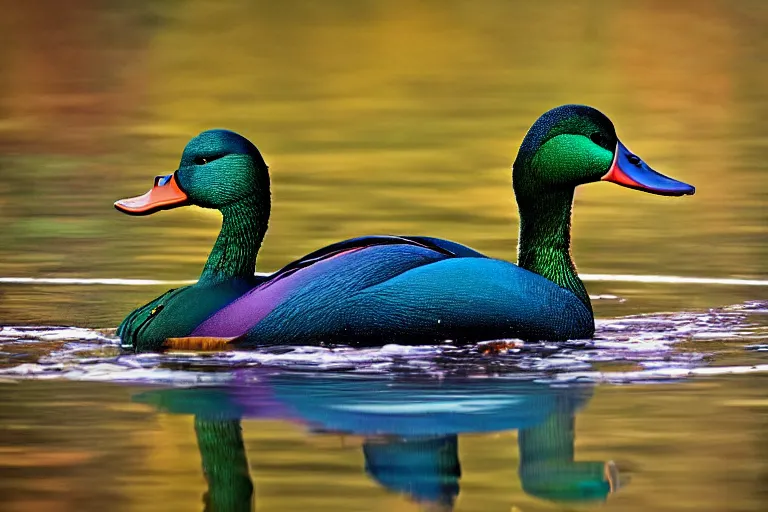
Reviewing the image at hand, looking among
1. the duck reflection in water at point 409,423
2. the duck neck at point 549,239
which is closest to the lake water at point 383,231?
the duck reflection in water at point 409,423

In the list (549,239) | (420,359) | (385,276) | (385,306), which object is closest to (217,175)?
(385,276)

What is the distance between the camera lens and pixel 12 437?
7.82 m

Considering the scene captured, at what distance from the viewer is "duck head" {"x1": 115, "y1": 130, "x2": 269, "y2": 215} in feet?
32.5

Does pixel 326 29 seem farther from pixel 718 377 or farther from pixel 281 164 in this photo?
pixel 718 377

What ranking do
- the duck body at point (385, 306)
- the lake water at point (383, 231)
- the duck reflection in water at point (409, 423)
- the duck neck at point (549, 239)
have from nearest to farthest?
the duck reflection in water at point (409, 423) → the lake water at point (383, 231) → the duck body at point (385, 306) → the duck neck at point (549, 239)

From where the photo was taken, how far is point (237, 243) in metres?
9.88

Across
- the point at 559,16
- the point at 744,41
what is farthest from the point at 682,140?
the point at 559,16

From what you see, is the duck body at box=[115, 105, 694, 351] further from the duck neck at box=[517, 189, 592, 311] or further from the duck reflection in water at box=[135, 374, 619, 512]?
the duck reflection in water at box=[135, 374, 619, 512]

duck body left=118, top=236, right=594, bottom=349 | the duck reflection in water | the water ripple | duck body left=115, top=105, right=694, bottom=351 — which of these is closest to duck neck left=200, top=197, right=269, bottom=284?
duck body left=115, top=105, right=694, bottom=351

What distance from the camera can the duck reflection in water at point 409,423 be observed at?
278 inches

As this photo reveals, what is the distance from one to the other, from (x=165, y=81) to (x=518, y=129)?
5.38 metres

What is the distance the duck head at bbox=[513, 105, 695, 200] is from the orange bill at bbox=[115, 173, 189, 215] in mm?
1509

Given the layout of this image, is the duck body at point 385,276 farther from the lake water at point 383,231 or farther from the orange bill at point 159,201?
the lake water at point 383,231

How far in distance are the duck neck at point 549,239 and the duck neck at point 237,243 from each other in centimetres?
119
